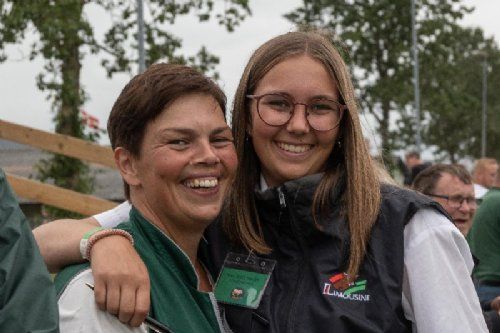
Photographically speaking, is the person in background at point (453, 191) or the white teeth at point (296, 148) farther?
the person in background at point (453, 191)

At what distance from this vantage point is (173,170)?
2350 mm

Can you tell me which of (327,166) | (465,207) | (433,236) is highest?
(327,166)

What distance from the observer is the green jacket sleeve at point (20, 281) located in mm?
1749

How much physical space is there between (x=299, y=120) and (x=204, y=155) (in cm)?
42

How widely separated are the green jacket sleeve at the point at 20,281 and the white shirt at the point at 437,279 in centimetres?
104

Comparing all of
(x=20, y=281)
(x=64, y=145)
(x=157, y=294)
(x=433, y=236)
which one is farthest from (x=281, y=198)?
(x=64, y=145)

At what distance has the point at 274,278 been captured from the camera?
2592 mm

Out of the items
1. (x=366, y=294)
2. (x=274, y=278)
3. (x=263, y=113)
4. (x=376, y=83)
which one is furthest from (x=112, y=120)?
(x=376, y=83)

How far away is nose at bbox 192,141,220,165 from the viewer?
93.1 inches

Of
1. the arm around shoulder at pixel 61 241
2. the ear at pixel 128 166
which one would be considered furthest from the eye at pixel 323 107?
the arm around shoulder at pixel 61 241

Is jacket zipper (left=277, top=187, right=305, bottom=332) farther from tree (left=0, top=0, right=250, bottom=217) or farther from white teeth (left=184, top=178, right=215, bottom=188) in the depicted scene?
tree (left=0, top=0, right=250, bottom=217)

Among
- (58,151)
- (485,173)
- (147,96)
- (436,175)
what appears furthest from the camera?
(485,173)

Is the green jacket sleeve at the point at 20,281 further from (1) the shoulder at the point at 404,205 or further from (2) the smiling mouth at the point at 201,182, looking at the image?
(1) the shoulder at the point at 404,205

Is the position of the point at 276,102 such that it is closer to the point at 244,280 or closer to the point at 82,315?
the point at 244,280
